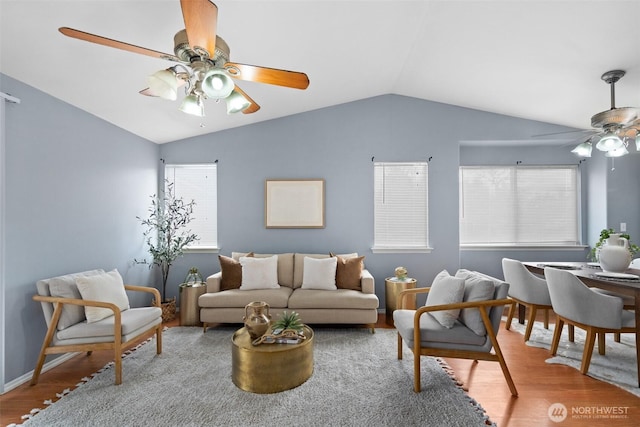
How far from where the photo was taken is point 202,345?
3238 mm

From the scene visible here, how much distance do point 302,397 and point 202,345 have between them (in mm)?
1469

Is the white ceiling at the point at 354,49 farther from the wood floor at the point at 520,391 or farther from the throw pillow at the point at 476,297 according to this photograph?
the wood floor at the point at 520,391

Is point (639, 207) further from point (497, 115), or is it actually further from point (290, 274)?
point (290, 274)

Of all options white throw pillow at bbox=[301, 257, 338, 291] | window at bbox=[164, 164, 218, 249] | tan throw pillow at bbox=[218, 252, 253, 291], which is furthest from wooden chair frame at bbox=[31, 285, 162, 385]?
window at bbox=[164, 164, 218, 249]

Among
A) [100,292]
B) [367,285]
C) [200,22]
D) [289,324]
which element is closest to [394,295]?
[367,285]

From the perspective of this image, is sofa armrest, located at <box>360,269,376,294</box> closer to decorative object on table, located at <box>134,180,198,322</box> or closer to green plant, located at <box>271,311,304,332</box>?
green plant, located at <box>271,311,304,332</box>

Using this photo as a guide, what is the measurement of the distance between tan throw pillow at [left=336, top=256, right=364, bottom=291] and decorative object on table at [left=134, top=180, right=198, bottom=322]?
6.86 ft

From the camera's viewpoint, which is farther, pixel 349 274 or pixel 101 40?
pixel 349 274

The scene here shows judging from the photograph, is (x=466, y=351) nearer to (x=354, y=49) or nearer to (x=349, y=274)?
(x=349, y=274)

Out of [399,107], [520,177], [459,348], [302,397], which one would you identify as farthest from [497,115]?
[302,397]

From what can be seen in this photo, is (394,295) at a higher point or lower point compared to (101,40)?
lower

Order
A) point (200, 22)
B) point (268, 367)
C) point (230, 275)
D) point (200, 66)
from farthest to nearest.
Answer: point (230, 275) < point (268, 367) < point (200, 66) < point (200, 22)

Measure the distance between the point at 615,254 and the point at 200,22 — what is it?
12.9ft

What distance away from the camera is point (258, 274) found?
384cm
